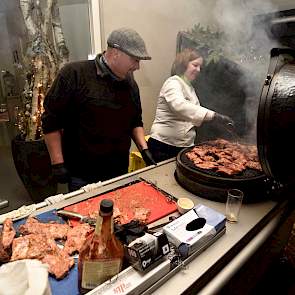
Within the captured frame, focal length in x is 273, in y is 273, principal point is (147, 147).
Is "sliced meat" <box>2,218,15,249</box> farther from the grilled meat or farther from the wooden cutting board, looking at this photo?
the wooden cutting board

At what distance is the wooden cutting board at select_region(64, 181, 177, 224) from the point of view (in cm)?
121

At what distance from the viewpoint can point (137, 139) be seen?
2016mm

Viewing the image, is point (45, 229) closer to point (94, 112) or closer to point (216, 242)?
point (216, 242)

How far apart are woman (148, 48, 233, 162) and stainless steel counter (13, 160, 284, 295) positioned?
0.69 m

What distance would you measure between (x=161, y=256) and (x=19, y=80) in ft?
8.11

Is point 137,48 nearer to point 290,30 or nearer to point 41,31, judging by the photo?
point 41,31

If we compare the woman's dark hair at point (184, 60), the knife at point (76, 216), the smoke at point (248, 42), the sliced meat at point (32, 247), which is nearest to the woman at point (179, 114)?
the woman's dark hair at point (184, 60)

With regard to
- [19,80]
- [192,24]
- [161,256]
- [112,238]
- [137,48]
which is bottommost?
[161,256]

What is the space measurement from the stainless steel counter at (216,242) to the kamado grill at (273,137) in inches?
3.8

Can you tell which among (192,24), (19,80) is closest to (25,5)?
(19,80)

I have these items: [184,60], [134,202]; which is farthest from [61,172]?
[184,60]

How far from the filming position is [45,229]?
1.06 m

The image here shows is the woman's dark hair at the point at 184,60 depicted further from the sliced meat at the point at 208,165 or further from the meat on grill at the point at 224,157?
the sliced meat at the point at 208,165

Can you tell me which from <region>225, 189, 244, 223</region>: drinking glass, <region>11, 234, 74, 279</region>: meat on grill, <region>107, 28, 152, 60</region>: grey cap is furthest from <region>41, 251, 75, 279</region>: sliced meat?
<region>107, 28, 152, 60</region>: grey cap
